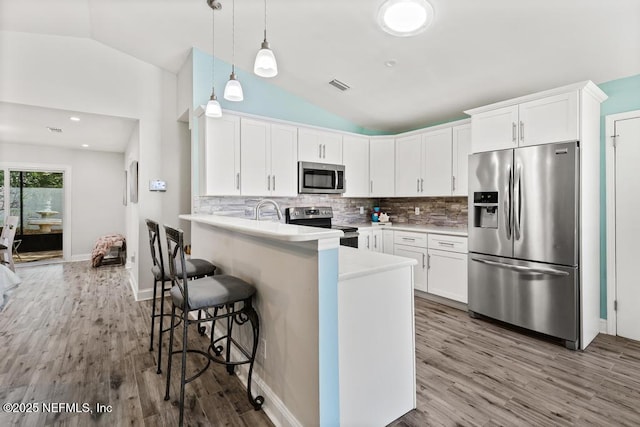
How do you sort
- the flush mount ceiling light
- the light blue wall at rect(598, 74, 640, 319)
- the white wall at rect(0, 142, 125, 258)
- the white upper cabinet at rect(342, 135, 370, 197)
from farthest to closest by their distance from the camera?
1. the white wall at rect(0, 142, 125, 258)
2. the white upper cabinet at rect(342, 135, 370, 197)
3. the light blue wall at rect(598, 74, 640, 319)
4. the flush mount ceiling light

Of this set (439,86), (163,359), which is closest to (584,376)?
(439,86)

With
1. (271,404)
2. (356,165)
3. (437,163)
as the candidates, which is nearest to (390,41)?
(437,163)

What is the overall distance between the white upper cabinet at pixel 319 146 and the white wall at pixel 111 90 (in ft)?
5.81

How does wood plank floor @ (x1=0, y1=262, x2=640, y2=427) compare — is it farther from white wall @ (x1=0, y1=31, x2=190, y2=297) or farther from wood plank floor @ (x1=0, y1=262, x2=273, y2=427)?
white wall @ (x1=0, y1=31, x2=190, y2=297)

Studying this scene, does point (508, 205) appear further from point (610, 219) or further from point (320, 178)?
point (320, 178)

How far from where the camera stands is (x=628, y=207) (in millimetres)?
2869

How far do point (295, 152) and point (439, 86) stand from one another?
1.87 m

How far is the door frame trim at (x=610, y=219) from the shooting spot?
9.64 ft

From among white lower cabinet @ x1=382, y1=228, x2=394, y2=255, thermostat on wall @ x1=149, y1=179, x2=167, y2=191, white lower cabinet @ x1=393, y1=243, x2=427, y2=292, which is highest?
thermostat on wall @ x1=149, y1=179, x2=167, y2=191

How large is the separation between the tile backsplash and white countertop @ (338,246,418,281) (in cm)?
222

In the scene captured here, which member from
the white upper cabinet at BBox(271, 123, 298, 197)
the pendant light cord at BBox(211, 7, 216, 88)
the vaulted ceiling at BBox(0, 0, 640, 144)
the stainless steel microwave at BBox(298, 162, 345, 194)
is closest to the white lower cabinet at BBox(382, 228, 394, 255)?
the stainless steel microwave at BBox(298, 162, 345, 194)

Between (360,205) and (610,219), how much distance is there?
3037 mm

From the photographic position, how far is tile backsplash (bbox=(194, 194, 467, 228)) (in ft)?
12.5

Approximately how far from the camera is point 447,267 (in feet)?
12.1
